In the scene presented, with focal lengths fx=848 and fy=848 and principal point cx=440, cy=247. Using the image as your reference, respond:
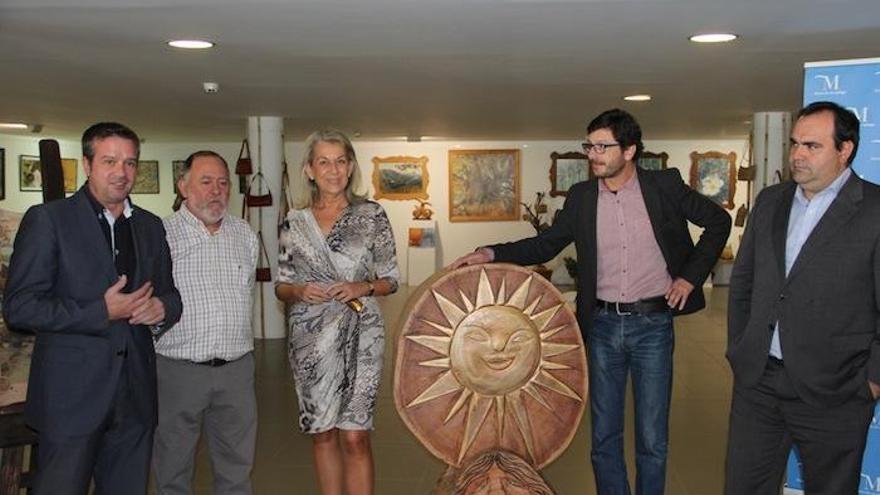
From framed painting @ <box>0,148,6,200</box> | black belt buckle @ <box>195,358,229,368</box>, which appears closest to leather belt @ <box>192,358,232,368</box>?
black belt buckle @ <box>195,358,229,368</box>

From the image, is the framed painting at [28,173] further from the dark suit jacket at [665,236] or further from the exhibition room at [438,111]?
the dark suit jacket at [665,236]

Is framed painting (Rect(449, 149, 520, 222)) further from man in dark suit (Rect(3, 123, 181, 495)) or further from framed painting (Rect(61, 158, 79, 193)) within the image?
man in dark suit (Rect(3, 123, 181, 495))

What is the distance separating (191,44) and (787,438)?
346 centimetres

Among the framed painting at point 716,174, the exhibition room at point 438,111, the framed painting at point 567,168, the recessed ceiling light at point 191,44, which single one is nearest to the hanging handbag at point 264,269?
the exhibition room at point 438,111

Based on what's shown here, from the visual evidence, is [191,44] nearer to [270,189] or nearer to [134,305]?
[134,305]

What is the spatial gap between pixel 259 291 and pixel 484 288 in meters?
6.92

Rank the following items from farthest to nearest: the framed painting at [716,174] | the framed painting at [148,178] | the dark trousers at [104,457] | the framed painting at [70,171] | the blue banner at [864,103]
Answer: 1. the framed painting at [148,178]
2. the framed painting at [716,174]
3. the framed painting at [70,171]
4. the blue banner at [864,103]
5. the dark trousers at [104,457]

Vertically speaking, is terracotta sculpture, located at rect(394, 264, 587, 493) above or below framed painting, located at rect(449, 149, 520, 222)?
below

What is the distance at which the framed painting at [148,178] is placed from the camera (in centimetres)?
1444

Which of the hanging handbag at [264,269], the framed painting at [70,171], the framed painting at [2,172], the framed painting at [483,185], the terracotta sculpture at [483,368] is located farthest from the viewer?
the framed painting at [483,185]

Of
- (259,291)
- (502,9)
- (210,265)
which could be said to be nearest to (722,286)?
(259,291)

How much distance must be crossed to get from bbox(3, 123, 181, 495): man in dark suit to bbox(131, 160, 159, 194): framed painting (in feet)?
40.5

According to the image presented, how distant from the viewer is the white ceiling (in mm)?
3701

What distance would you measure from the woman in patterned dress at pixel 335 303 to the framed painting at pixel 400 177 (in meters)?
11.5
